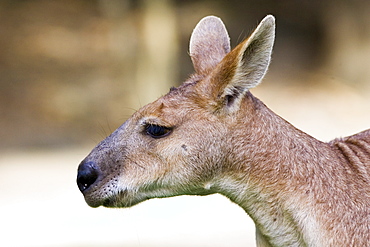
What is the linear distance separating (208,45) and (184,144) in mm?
1111

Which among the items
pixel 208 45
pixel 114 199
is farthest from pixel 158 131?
pixel 208 45

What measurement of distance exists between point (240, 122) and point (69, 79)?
8.58m

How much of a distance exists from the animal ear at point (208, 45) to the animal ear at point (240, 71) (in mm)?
556

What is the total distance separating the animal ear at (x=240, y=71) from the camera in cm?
466

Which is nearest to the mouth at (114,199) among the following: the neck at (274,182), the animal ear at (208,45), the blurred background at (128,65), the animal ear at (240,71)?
the neck at (274,182)

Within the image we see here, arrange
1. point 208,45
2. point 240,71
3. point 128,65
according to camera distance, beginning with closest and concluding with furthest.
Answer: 1. point 240,71
2. point 208,45
3. point 128,65

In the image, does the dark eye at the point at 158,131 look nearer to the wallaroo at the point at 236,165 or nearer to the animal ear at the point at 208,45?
the wallaroo at the point at 236,165

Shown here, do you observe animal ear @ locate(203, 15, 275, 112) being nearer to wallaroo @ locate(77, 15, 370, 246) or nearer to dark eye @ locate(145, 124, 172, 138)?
wallaroo @ locate(77, 15, 370, 246)

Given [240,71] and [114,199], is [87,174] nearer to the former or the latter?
[114,199]

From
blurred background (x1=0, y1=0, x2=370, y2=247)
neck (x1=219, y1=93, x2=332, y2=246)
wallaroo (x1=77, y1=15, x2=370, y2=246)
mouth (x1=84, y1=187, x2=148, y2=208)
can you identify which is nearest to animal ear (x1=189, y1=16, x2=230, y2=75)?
wallaroo (x1=77, y1=15, x2=370, y2=246)

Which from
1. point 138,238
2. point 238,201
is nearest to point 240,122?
point 238,201

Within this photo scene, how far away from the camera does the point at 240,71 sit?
4711mm

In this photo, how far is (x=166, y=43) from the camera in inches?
504

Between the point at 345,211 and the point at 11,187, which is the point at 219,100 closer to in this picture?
the point at 345,211
